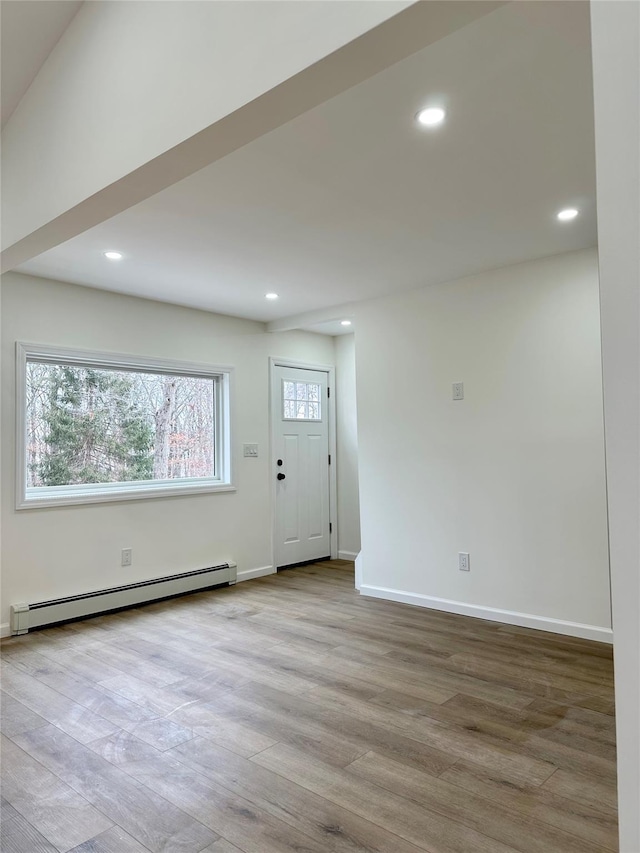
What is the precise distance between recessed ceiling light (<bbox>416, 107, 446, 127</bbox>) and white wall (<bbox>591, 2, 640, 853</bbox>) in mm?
1188

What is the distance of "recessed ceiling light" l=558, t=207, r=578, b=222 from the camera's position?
2908 mm

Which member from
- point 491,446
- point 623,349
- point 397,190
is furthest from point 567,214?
point 623,349

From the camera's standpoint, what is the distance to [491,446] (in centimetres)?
393

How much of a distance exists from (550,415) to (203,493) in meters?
2.87

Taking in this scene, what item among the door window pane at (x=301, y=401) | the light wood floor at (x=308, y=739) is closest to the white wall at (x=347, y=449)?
the door window pane at (x=301, y=401)

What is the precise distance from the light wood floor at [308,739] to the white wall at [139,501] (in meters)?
0.52

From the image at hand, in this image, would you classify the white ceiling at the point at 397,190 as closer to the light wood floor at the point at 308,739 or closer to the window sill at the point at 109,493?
the window sill at the point at 109,493

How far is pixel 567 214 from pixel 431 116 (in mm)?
1302

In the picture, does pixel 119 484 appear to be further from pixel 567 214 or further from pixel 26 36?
pixel 567 214

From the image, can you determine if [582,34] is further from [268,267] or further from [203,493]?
[203,493]

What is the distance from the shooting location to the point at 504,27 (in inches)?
62.8

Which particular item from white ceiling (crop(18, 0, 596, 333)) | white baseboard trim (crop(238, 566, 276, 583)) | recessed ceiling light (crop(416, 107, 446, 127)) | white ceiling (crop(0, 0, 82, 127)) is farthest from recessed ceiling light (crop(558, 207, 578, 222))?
white baseboard trim (crop(238, 566, 276, 583))

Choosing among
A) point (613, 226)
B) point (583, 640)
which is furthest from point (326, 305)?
point (613, 226)

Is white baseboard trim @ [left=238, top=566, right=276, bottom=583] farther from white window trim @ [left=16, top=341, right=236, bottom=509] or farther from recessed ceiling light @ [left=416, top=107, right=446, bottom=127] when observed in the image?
recessed ceiling light @ [left=416, top=107, right=446, bottom=127]
